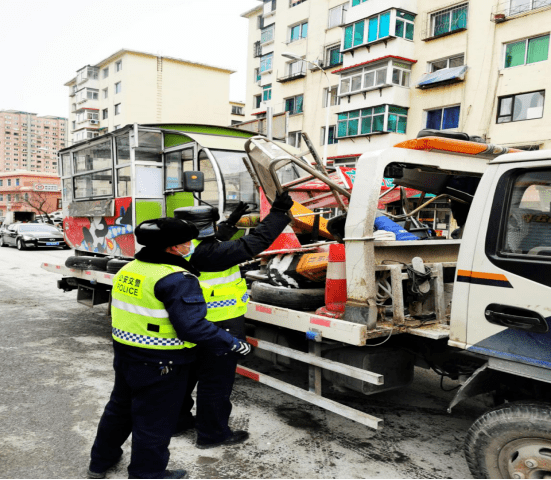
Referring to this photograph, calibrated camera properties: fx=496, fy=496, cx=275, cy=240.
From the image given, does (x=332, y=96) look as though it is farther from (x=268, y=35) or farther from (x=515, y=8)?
(x=515, y=8)

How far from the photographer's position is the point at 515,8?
64.0 feet

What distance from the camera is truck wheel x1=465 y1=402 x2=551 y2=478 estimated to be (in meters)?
2.51

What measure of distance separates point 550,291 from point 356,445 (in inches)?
74.3

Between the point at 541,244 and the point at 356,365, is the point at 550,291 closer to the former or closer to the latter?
the point at 541,244

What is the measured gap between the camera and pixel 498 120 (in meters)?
19.8

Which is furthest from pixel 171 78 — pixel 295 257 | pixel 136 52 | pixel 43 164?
pixel 43 164

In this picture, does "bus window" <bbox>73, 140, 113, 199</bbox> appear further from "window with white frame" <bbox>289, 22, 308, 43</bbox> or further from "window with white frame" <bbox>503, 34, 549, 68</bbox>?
"window with white frame" <bbox>289, 22, 308, 43</bbox>

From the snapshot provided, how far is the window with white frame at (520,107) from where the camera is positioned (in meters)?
18.4

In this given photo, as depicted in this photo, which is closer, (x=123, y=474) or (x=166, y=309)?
(x=166, y=309)

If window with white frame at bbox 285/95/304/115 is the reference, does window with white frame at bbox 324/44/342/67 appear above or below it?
above

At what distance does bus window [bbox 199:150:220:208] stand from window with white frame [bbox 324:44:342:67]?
24.0 metres

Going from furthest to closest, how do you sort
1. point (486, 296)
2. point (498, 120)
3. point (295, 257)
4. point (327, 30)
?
point (327, 30)
point (498, 120)
point (295, 257)
point (486, 296)

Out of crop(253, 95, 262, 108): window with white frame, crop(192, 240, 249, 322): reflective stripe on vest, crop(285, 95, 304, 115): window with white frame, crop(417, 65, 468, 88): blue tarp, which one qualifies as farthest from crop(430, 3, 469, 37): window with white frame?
crop(192, 240, 249, 322): reflective stripe on vest

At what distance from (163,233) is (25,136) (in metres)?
132
